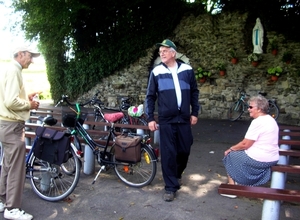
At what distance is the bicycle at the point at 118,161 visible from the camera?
14.0 feet

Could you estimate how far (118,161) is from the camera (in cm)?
436

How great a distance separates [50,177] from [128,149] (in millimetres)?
1005

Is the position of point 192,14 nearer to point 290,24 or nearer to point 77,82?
point 290,24

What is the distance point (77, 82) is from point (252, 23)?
7431mm

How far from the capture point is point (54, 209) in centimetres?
364

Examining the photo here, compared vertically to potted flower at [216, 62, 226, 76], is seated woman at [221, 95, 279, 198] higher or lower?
lower

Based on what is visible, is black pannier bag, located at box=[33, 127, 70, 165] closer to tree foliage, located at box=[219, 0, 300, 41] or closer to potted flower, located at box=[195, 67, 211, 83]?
potted flower, located at box=[195, 67, 211, 83]

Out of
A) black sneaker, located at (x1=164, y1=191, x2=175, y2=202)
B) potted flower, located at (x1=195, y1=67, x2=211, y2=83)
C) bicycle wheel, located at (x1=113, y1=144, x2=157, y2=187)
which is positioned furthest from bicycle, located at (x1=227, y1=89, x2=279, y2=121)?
black sneaker, located at (x1=164, y1=191, x2=175, y2=202)

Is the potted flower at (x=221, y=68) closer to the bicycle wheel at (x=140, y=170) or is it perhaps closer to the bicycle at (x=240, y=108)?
the bicycle at (x=240, y=108)

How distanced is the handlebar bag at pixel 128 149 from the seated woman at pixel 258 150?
1211 millimetres

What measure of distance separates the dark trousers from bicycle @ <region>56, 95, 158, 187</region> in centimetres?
32

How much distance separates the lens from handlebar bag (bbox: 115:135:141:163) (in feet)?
13.6

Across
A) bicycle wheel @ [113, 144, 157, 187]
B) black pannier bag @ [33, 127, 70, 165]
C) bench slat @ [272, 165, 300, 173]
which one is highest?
black pannier bag @ [33, 127, 70, 165]

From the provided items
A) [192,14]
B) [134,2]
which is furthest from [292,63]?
[134,2]
